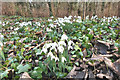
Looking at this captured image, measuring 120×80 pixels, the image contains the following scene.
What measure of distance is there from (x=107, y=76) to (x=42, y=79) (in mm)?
737

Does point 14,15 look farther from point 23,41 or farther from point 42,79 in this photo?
point 42,79

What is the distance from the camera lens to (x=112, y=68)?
125 cm

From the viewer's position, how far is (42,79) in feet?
4.25

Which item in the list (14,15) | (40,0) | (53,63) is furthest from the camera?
(14,15)

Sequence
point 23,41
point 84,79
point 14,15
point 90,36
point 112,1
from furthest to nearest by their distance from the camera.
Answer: point 14,15 → point 112,1 → point 23,41 → point 90,36 → point 84,79

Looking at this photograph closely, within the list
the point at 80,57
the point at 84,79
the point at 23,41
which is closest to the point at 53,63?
the point at 84,79

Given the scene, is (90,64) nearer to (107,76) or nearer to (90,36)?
(107,76)

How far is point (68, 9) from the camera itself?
406cm

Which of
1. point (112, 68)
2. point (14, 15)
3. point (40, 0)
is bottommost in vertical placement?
point (112, 68)

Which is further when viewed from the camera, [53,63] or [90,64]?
[90,64]

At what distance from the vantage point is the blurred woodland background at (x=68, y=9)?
3936 millimetres

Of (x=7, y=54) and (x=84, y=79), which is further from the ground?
(x=7, y=54)

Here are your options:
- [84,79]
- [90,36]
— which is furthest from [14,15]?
[84,79]

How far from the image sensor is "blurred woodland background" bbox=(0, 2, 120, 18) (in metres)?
3.94
